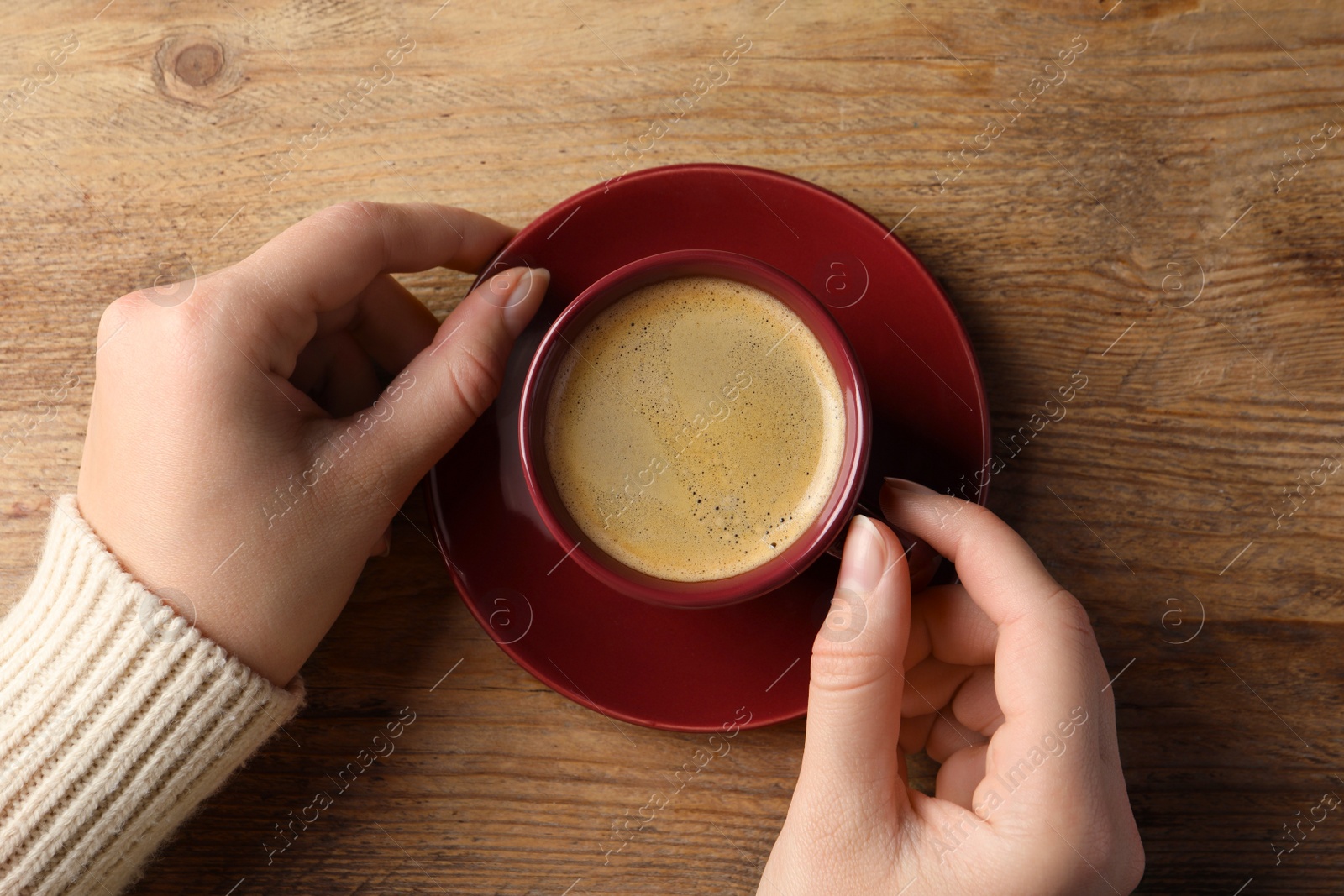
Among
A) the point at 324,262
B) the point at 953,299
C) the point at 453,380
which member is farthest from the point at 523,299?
the point at 953,299

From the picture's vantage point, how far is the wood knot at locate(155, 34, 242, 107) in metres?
1.47

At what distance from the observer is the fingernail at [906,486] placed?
3.93 feet

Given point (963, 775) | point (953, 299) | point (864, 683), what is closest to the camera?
point (864, 683)

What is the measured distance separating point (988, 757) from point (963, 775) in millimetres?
200

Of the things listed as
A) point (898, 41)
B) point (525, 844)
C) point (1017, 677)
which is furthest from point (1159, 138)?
point (525, 844)

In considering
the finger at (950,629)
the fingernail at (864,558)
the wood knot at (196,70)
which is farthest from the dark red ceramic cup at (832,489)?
the wood knot at (196,70)

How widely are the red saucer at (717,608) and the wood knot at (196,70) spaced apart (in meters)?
0.65

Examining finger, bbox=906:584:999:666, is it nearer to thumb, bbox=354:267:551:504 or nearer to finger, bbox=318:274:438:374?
thumb, bbox=354:267:551:504

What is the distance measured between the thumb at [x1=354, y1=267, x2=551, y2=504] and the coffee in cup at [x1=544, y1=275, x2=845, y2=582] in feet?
0.33

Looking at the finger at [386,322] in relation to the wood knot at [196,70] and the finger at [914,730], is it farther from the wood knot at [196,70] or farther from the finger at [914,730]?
the finger at [914,730]

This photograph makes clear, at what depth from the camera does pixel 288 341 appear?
1.23 meters

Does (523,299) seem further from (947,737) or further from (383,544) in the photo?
(947,737)

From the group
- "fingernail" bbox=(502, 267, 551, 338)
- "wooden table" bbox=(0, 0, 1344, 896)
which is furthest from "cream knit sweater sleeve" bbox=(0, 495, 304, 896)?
"fingernail" bbox=(502, 267, 551, 338)

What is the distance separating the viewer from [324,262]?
1212 millimetres
